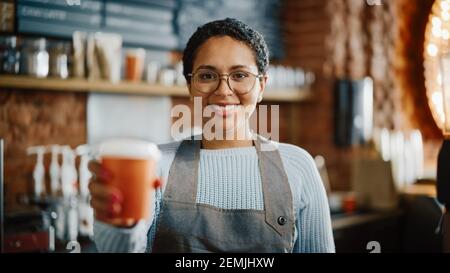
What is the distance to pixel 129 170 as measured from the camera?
1.04 m

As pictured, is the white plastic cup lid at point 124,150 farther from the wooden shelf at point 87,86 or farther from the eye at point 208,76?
the wooden shelf at point 87,86

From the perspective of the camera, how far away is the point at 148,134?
2.87 metres

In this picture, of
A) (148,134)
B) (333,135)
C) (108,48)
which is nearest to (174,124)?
(148,134)

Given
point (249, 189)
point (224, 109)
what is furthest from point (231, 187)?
point (224, 109)

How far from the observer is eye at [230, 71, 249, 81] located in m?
1.24

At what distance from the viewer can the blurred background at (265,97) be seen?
2301 mm

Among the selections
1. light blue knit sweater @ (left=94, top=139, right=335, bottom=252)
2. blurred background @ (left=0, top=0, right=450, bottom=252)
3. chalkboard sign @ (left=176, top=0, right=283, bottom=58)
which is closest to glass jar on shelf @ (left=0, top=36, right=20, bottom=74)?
blurred background @ (left=0, top=0, right=450, bottom=252)

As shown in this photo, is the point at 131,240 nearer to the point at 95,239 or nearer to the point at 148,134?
the point at 95,239

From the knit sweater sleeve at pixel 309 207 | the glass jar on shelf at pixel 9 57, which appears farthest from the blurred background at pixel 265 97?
the knit sweater sleeve at pixel 309 207

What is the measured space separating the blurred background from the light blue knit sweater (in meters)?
0.44

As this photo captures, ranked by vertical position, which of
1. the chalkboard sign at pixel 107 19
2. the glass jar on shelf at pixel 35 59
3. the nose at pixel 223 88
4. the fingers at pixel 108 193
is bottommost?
the fingers at pixel 108 193

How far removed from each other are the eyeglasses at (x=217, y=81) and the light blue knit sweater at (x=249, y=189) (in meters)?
0.15
